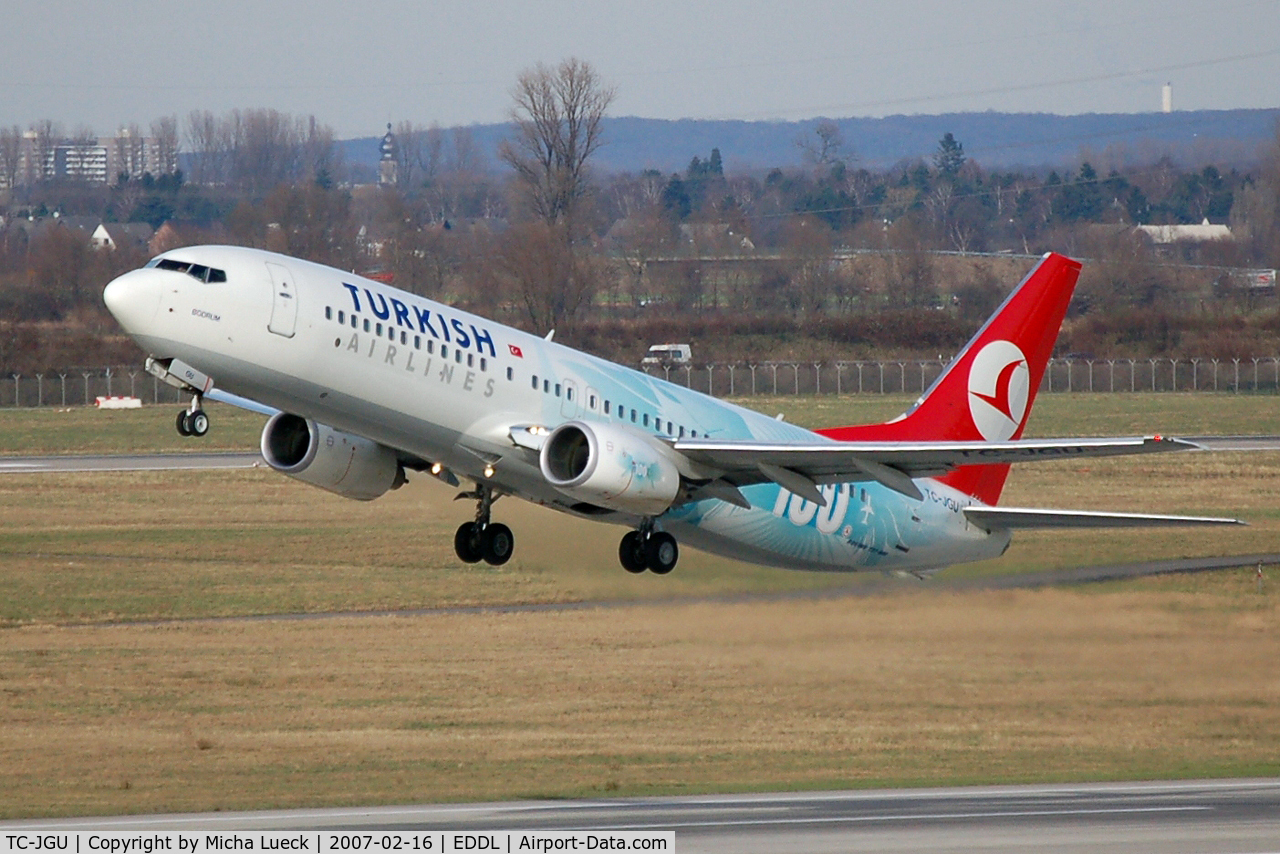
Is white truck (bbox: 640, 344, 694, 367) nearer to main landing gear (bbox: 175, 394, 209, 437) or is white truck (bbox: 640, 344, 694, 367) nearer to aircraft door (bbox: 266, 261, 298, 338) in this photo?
aircraft door (bbox: 266, 261, 298, 338)

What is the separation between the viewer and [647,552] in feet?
115

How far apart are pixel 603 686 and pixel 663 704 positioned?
182 cm

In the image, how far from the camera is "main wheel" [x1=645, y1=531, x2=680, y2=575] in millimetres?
35219

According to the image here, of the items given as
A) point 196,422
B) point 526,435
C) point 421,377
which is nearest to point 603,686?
point 526,435

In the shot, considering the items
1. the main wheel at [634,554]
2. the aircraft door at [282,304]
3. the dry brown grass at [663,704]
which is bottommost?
the dry brown grass at [663,704]

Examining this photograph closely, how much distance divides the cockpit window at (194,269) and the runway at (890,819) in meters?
8.85

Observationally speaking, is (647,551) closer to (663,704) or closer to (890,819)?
(663,704)

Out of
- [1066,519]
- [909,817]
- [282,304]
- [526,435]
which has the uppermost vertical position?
[282,304]

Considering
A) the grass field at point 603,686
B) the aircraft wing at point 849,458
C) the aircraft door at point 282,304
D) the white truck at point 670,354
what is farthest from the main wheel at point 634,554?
the white truck at point 670,354

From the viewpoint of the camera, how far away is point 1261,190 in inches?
6339

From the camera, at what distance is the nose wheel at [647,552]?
115 ft

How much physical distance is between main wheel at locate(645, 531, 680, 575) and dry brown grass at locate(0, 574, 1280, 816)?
13.0ft

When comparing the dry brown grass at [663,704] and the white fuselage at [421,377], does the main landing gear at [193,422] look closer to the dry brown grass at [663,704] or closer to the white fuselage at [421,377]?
the white fuselage at [421,377]

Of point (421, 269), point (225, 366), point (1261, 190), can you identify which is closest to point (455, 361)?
point (225, 366)
